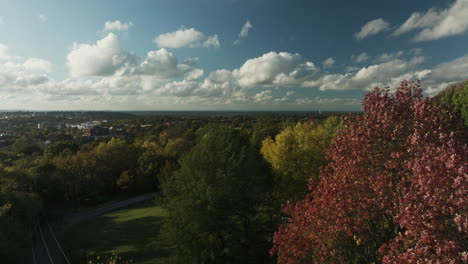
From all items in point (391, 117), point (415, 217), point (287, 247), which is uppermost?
point (391, 117)

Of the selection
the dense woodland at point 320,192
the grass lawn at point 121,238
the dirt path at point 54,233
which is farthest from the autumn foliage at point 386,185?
the dirt path at point 54,233

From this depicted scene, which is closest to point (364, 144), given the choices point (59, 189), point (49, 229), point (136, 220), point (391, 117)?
point (391, 117)

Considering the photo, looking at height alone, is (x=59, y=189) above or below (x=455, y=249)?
below

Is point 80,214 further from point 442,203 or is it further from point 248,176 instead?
point 442,203

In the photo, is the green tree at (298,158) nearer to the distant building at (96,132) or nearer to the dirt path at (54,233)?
the dirt path at (54,233)

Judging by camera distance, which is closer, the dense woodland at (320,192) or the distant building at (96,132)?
the dense woodland at (320,192)

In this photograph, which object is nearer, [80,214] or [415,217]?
[415,217]

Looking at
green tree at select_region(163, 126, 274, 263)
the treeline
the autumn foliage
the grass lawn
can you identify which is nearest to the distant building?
the treeline

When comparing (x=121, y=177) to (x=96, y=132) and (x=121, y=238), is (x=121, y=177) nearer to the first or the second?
(x=121, y=238)
